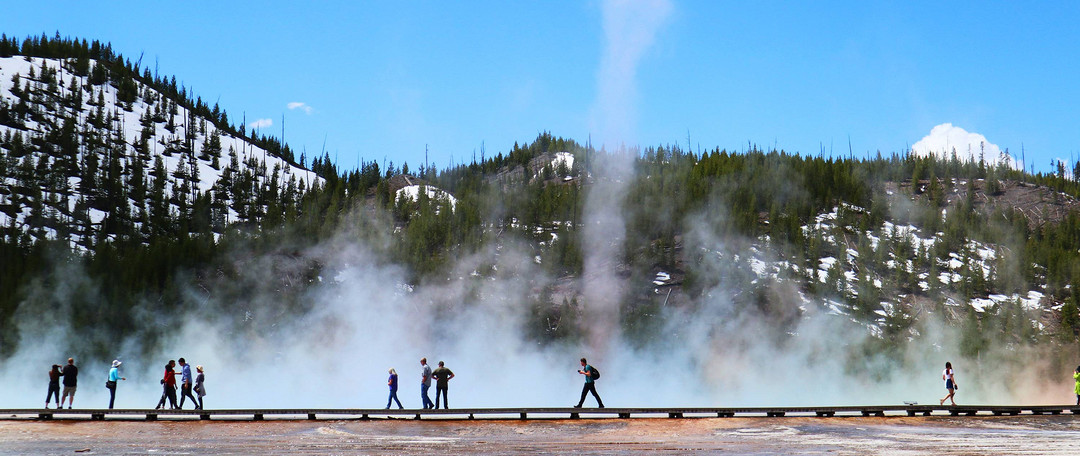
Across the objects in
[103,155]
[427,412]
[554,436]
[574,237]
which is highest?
[103,155]

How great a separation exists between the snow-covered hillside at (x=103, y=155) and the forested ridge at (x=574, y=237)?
35cm

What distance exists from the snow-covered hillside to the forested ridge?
13.9 inches

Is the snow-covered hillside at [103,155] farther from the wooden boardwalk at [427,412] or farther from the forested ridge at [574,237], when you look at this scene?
the wooden boardwalk at [427,412]

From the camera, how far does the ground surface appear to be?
54.6ft

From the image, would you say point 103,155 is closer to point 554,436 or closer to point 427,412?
point 427,412

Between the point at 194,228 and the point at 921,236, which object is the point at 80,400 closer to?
the point at 194,228

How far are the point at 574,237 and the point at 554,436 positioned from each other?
55.1 m

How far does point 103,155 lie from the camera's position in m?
101

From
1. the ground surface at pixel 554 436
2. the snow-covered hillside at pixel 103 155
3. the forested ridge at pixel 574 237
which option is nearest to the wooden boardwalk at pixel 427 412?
the ground surface at pixel 554 436

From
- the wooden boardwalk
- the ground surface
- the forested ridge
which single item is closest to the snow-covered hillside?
the forested ridge

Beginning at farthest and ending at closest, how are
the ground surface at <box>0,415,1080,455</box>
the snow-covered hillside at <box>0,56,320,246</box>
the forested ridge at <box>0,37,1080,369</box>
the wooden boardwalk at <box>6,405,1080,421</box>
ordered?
the snow-covered hillside at <box>0,56,320,246</box> → the forested ridge at <box>0,37,1080,369</box> → the wooden boardwalk at <box>6,405,1080,421</box> → the ground surface at <box>0,415,1080,455</box>

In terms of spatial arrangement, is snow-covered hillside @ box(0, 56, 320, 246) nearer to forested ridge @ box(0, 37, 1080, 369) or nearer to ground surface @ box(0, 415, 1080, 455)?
forested ridge @ box(0, 37, 1080, 369)

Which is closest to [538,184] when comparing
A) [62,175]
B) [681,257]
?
[681,257]

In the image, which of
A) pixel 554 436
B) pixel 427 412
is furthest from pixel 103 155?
pixel 554 436
